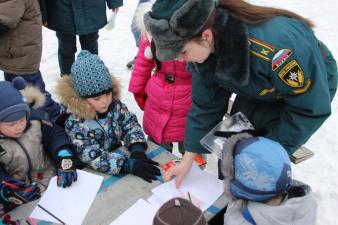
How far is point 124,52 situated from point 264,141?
11.2 feet

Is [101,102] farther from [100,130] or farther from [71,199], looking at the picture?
[71,199]

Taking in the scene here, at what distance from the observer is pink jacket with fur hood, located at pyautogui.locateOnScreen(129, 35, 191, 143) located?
6.47ft

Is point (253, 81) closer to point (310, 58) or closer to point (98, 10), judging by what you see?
point (310, 58)

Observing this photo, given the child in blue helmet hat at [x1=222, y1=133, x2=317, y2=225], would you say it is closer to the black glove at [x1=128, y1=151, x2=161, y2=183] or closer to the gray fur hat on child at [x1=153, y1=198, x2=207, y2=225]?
the gray fur hat on child at [x1=153, y1=198, x2=207, y2=225]

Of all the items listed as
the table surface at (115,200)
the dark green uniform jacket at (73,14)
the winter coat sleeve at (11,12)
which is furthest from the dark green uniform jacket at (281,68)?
the dark green uniform jacket at (73,14)

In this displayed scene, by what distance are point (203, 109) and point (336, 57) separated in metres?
3.39

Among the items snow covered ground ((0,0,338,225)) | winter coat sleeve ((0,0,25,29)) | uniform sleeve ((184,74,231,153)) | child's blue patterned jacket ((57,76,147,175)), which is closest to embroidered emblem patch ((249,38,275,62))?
uniform sleeve ((184,74,231,153))

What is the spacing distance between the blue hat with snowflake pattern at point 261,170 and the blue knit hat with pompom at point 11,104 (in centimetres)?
95

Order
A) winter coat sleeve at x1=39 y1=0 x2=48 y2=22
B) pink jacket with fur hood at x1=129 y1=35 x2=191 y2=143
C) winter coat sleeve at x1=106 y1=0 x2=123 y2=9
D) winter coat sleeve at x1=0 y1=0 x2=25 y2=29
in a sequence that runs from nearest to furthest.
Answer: pink jacket with fur hood at x1=129 y1=35 x2=191 y2=143, winter coat sleeve at x1=0 y1=0 x2=25 y2=29, winter coat sleeve at x1=39 y1=0 x2=48 y2=22, winter coat sleeve at x1=106 y1=0 x2=123 y2=9

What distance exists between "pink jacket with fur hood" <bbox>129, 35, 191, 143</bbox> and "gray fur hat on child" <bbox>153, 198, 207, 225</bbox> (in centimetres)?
95

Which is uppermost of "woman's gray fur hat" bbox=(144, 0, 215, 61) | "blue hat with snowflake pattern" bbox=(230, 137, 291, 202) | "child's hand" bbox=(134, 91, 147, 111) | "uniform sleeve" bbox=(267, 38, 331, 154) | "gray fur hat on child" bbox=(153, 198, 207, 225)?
"woman's gray fur hat" bbox=(144, 0, 215, 61)

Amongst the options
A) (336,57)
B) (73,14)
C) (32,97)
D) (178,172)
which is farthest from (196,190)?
(336,57)

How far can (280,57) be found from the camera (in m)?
1.16

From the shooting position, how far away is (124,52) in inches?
173
